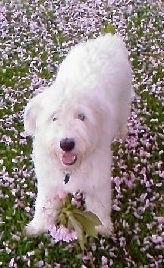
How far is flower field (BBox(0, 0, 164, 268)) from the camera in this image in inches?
165

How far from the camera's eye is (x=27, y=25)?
27.0 ft

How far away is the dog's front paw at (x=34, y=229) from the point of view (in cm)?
434

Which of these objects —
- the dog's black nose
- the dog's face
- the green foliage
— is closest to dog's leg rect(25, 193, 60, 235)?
the dog's face

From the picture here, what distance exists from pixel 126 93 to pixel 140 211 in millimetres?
1081

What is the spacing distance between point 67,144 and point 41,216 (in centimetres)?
110

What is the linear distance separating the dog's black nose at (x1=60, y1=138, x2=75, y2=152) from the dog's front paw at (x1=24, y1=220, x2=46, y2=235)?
3.58ft

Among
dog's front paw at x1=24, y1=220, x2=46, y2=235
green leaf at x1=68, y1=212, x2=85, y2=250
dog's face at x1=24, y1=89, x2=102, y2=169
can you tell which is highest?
dog's face at x1=24, y1=89, x2=102, y2=169

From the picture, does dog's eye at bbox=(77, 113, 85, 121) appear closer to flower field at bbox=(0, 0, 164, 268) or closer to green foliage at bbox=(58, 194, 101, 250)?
green foliage at bbox=(58, 194, 101, 250)

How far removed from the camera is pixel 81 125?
3.54 meters

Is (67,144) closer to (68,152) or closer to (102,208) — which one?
(68,152)

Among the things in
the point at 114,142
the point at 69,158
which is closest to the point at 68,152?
the point at 69,158

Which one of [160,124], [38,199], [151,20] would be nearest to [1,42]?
[151,20]

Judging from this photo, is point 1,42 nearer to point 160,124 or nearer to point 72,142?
point 160,124

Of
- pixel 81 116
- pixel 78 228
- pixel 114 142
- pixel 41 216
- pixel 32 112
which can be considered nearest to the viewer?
pixel 78 228
